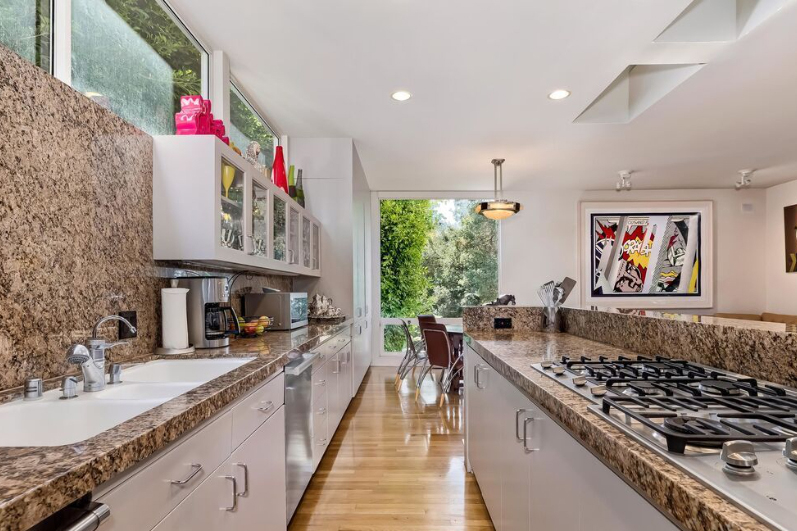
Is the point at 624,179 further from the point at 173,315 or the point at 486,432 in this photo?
the point at 173,315

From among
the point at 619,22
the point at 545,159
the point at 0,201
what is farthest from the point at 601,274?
the point at 0,201

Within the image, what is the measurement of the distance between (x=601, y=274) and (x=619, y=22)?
4728 millimetres

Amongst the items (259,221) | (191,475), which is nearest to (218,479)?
(191,475)

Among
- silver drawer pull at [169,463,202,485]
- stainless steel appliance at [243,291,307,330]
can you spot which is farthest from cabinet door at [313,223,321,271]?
silver drawer pull at [169,463,202,485]

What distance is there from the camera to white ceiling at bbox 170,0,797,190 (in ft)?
7.61

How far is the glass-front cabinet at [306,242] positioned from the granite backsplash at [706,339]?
2.27m

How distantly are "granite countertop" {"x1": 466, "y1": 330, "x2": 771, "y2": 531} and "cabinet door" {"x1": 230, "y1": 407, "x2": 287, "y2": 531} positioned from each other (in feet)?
3.02

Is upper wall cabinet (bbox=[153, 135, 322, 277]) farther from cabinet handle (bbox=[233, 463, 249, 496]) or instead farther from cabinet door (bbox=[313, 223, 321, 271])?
cabinet door (bbox=[313, 223, 321, 271])

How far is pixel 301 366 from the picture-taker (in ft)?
6.85

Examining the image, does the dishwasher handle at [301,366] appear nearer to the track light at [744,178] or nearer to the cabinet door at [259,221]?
the cabinet door at [259,221]

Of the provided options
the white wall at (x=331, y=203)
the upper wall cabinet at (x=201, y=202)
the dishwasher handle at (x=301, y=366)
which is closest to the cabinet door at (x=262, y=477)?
the dishwasher handle at (x=301, y=366)

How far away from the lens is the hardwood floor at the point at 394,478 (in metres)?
2.14

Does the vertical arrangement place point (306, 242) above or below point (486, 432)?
above

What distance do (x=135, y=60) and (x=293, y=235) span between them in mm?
1601
